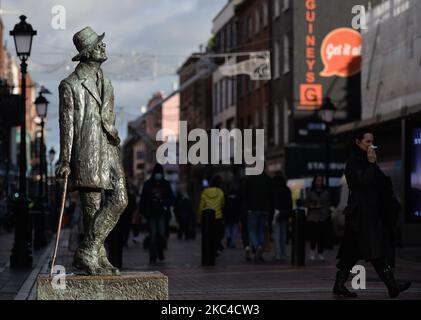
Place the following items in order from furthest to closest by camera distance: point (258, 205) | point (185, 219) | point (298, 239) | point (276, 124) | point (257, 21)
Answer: point (257, 21) < point (276, 124) < point (185, 219) < point (258, 205) < point (298, 239)

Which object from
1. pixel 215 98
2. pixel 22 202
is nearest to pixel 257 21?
pixel 215 98

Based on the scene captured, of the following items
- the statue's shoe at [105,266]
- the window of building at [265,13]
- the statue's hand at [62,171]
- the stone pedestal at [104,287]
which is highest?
the window of building at [265,13]

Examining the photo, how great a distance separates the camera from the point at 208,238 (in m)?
19.4

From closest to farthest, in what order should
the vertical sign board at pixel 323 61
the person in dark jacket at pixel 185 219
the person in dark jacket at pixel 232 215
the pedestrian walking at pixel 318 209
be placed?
1. the pedestrian walking at pixel 318 209
2. the person in dark jacket at pixel 232 215
3. the person in dark jacket at pixel 185 219
4. the vertical sign board at pixel 323 61

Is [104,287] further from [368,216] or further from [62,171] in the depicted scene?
[368,216]

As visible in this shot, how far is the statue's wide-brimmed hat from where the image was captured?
372 inches

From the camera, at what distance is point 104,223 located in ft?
30.5

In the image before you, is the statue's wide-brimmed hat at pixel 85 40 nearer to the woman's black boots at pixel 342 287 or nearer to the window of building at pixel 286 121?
the woman's black boots at pixel 342 287

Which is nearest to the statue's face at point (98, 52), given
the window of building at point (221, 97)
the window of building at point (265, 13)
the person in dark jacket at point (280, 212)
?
the person in dark jacket at point (280, 212)

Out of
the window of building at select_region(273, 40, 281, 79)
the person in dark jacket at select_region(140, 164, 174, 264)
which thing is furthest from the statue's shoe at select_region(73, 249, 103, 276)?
the window of building at select_region(273, 40, 281, 79)

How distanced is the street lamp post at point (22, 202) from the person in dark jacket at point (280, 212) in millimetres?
4891

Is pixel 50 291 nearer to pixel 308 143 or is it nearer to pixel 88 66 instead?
pixel 88 66

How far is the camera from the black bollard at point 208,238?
19.3 metres

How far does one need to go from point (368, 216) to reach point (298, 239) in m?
7.12
